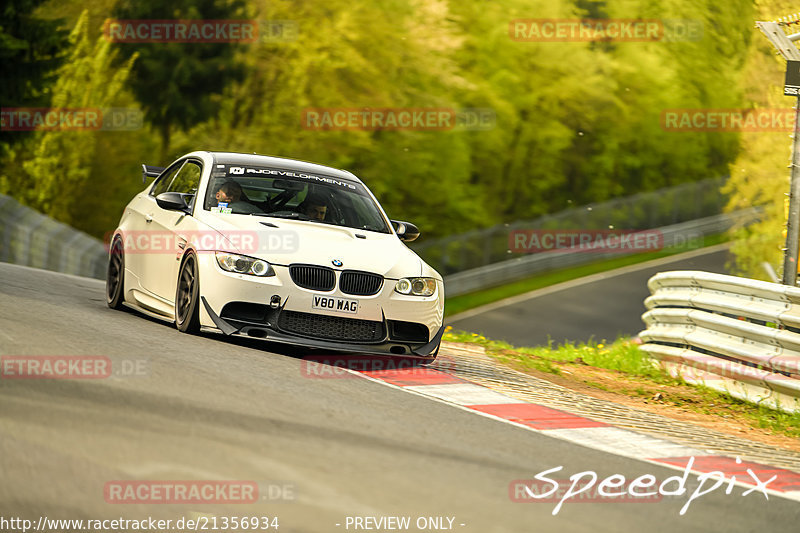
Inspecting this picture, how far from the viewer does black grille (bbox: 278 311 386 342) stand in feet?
29.1

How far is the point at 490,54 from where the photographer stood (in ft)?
176

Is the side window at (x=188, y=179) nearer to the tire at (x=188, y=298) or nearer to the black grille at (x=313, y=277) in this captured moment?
the tire at (x=188, y=298)

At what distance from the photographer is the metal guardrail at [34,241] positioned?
19844 millimetres

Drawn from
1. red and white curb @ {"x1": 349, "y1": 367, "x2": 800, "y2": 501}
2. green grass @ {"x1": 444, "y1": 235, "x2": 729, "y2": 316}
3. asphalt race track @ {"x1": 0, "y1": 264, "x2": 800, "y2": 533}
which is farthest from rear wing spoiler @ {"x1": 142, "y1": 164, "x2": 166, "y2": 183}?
green grass @ {"x1": 444, "y1": 235, "x2": 729, "y2": 316}

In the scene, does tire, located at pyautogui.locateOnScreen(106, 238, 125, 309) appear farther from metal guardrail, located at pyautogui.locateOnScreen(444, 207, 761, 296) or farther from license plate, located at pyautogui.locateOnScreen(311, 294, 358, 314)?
metal guardrail, located at pyautogui.locateOnScreen(444, 207, 761, 296)

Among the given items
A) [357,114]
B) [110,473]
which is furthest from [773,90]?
[110,473]

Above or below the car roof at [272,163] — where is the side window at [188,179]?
below

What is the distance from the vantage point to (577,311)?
35.6 metres

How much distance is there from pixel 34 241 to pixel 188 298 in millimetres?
11720

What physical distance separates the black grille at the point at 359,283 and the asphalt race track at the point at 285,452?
91 cm

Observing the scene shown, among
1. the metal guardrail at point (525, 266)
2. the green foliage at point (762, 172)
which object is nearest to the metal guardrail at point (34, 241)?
the green foliage at point (762, 172)

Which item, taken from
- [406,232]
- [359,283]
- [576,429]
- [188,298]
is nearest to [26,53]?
[406,232]

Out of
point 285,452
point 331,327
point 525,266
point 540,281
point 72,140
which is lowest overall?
point 540,281

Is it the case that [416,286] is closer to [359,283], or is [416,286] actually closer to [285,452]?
[359,283]
